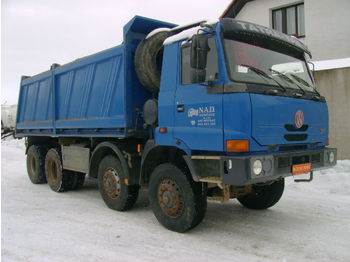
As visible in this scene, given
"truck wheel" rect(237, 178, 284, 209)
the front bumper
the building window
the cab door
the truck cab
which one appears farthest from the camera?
the building window

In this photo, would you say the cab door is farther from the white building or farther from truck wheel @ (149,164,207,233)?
the white building

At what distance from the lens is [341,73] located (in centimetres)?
892

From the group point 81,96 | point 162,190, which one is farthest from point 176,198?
point 81,96

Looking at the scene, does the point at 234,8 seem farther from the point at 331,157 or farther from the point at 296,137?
the point at 296,137

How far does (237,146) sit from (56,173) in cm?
557

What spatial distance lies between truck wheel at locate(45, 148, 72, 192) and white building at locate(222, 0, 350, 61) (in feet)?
37.7

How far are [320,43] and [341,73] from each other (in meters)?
5.92

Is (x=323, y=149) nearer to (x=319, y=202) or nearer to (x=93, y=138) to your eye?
(x=319, y=202)

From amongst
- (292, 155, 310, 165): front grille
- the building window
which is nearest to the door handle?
(292, 155, 310, 165): front grille

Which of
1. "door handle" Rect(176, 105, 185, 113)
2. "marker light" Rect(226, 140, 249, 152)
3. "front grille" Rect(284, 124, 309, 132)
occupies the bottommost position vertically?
"marker light" Rect(226, 140, 249, 152)

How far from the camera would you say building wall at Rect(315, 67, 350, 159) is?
29.2 feet

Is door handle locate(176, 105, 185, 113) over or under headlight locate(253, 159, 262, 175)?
over

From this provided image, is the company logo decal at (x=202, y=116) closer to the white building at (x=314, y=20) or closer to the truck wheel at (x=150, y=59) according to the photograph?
the truck wheel at (x=150, y=59)

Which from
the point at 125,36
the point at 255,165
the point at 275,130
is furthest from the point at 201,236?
the point at 125,36
